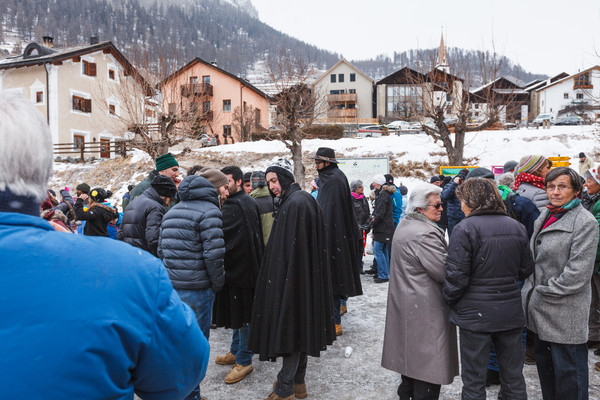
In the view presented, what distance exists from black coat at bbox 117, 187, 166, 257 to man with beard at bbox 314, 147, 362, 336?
A: 6.58ft

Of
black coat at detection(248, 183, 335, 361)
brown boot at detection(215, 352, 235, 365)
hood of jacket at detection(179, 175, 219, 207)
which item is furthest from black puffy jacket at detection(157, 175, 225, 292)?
brown boot at detection(215, 352, 235, 365)

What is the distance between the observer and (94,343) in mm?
938

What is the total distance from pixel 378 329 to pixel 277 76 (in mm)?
17494

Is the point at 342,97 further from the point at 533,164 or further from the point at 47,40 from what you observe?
the point at 533,164

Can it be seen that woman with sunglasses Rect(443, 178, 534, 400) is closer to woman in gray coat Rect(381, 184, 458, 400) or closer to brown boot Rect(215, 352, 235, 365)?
woman in gray coat Rect(381, 184, 458, 400)

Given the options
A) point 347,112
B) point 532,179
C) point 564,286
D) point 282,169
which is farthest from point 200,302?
point 347,112

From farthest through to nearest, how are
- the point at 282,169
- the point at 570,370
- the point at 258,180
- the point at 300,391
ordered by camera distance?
the point at 258,180
the point at 282,169
the point at 300,391
the point at 570,370

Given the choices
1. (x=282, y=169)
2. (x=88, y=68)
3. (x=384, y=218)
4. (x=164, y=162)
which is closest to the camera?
(x=282, y=169)

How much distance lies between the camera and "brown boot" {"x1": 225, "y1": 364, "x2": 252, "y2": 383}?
3.96 m

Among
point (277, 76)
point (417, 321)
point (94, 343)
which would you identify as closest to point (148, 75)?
point (277, 76)

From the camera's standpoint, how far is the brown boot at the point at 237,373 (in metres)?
3.96

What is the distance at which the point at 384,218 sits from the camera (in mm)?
7746

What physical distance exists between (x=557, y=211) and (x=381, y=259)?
473 cm

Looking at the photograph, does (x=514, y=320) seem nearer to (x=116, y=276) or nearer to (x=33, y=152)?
(x=116, y=276)
